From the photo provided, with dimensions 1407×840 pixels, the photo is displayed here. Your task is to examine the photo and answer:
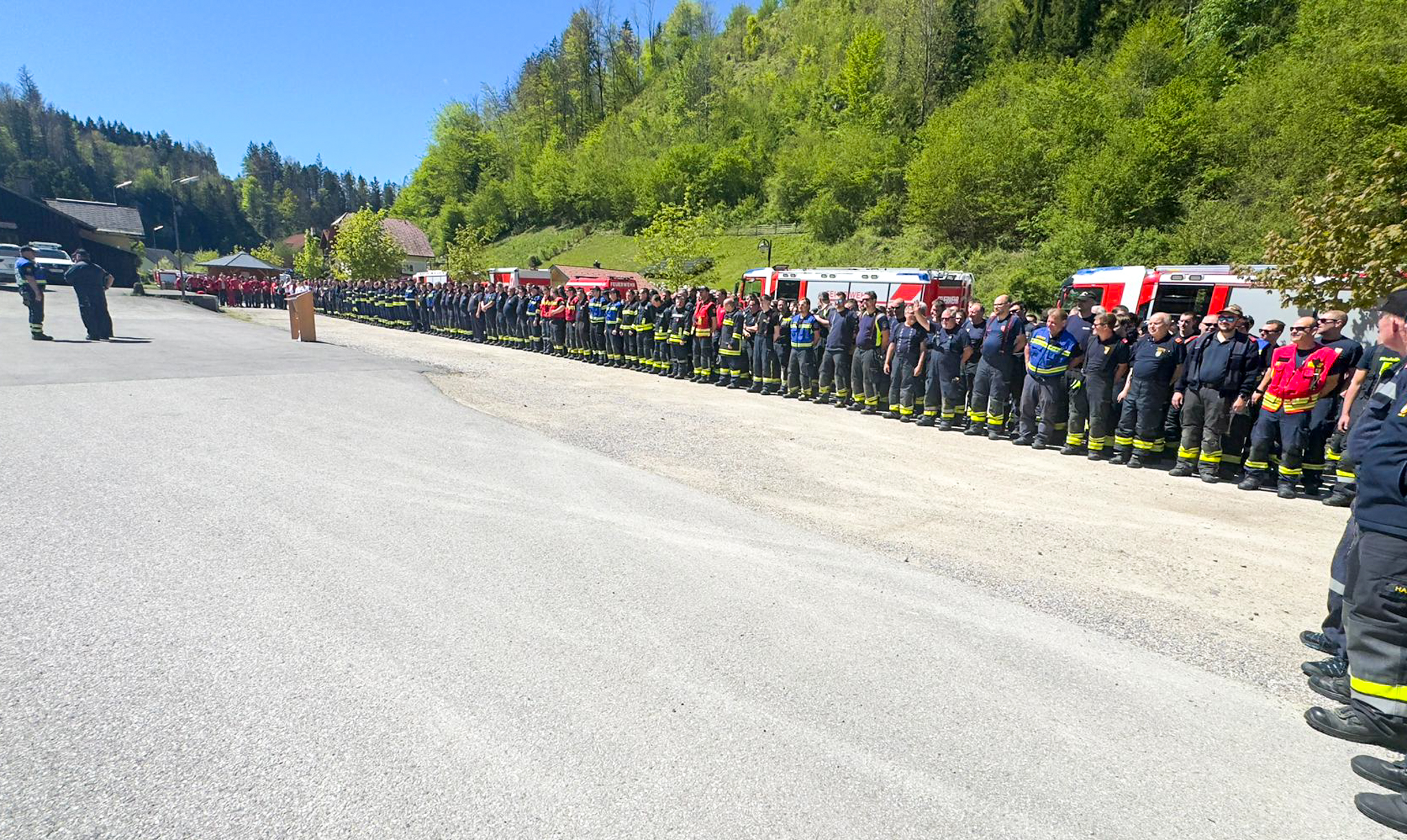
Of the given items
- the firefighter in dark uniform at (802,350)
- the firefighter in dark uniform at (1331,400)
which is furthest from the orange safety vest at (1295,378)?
the firefighter in dark uniform at (802,350)

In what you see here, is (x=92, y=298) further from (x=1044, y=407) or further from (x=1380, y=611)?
(x=1380, y=611)

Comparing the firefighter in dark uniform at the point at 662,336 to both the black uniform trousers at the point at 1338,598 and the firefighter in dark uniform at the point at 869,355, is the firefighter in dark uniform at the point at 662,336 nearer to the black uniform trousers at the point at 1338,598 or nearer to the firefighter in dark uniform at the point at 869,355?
the firefighter in dark uniform at the point at 869,355

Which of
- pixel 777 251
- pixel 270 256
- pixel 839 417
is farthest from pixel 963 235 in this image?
pixel 270 256

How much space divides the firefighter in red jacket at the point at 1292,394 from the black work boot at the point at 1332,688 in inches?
187

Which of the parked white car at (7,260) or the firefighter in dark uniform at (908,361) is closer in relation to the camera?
the firefighter in dark uniform at (908,361)

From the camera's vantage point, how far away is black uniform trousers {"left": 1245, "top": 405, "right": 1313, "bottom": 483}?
23.3 feet

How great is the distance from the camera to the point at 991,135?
36.6 meters

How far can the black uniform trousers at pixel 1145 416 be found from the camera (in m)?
8.20

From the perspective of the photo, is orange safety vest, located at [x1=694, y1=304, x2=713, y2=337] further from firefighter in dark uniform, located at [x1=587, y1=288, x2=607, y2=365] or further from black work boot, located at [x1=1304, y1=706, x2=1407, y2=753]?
black work boot, located at [x1=1304, y1=706, x2=1407, y2=753]

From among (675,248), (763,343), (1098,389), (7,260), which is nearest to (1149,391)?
(1098,389)

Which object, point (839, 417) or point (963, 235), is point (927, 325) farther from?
point (963, 235)

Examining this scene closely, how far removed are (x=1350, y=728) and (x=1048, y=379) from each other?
6374mm

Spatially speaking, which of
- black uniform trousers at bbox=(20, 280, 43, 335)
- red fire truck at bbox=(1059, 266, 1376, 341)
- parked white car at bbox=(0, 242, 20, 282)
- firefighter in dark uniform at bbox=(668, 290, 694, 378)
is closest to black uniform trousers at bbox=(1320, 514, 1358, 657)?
red fire truck at bbox=(1059, 266, 1376, 341)

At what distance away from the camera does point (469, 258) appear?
5028 centimetres
